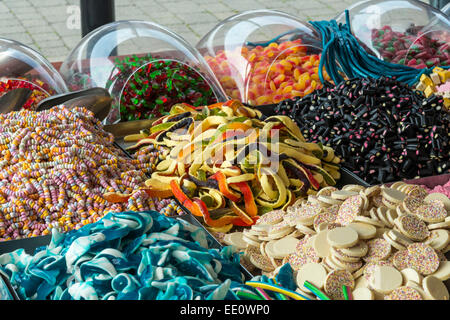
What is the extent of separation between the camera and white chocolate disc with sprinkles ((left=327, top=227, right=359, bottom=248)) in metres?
1.01

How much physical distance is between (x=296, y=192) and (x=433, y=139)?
0.44m

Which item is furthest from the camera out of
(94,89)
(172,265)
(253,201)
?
(94,89)

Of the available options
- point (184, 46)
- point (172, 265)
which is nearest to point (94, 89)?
point (184, 46)

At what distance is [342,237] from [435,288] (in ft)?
0.55

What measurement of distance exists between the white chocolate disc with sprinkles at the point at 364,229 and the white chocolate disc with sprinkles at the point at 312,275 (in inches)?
4.1

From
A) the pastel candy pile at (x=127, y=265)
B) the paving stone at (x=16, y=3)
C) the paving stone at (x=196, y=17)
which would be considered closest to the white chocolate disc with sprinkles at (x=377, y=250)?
the pastel candy pile at (x=127, y=265)

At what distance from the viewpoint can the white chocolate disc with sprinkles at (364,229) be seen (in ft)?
3.44

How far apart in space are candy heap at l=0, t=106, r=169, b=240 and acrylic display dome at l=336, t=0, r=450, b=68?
3.94 feet

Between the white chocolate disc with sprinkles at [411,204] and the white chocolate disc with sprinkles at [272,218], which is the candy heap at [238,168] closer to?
the white chocolate disc with sprinkles at [272,218]

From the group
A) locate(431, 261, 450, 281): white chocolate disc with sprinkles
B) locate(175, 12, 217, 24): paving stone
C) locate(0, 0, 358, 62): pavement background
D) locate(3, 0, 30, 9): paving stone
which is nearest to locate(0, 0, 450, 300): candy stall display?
locate(431, 261, 450, 281): white chocolate disc with sprinkles

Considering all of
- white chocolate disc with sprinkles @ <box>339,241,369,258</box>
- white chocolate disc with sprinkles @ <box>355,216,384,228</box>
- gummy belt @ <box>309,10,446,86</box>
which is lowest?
white chocolate disc with sprinkles @ <box>339,241,369,258</box>

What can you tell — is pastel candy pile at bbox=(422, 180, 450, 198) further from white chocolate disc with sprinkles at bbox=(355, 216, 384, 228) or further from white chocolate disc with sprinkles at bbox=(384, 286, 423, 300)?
white chocolate disc with sprinkles at bbox=(384, 286, 423, 300)
